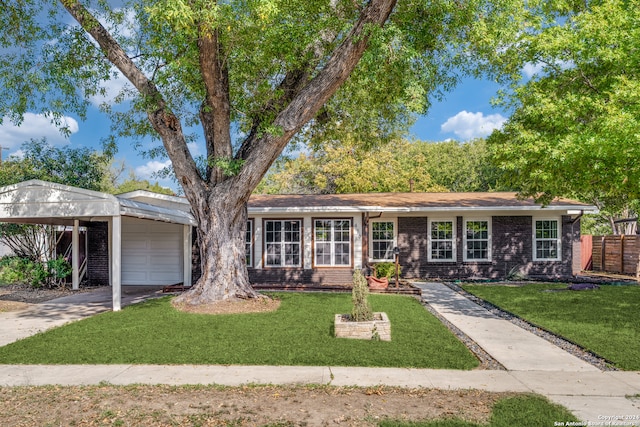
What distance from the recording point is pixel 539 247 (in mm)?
16453

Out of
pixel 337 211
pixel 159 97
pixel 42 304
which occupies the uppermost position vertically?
pixel 159 97

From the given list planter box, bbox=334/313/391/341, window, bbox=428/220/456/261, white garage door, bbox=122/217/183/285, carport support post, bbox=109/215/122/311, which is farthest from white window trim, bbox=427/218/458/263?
carport support post, bbox=109/215/122/311

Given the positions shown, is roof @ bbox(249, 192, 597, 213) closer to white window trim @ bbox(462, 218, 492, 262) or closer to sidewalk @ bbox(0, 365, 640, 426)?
white window trim @ bbox(462, 218, 492, 262)

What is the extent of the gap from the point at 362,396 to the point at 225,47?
8.00 m

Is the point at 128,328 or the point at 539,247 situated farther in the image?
the point at 539,247

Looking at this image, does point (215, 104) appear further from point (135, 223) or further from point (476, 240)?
point (476, 240)

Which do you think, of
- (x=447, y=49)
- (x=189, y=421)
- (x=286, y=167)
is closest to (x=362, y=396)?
(x=189, y=421)

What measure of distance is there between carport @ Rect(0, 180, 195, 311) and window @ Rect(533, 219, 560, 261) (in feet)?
40.2

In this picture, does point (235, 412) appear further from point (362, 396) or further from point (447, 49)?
point (447, 49)

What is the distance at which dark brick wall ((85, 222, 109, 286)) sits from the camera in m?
15.6

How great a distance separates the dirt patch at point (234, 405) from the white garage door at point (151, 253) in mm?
10677

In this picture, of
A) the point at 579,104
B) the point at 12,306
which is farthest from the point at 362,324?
the point at 12,306

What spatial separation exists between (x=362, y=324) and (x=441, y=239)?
996 centimetres

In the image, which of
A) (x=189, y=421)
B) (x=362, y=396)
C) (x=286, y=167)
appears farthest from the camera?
(x=286, y=167)
